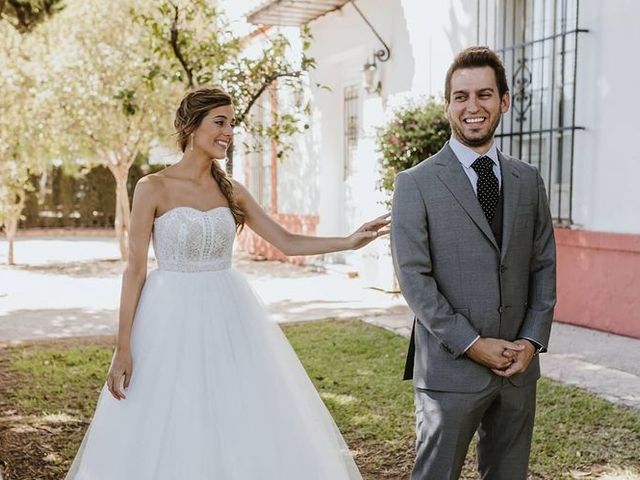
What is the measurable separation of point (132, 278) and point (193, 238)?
32 centimetres

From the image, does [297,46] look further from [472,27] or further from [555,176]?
[555,176]

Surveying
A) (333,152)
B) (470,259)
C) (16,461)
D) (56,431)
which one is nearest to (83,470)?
(16,461)

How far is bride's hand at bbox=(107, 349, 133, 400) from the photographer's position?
3236 mm

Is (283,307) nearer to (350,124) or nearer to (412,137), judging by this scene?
(412,137)

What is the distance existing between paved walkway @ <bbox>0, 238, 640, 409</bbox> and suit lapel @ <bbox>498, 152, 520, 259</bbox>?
117 inches

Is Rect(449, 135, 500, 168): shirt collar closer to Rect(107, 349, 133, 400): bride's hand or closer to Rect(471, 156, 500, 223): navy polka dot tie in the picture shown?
Rect(471, 156, 500, 223): navy polka dot tie

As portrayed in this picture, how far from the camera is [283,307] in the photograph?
31.2ft

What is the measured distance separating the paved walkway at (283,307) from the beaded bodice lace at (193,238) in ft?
9.82

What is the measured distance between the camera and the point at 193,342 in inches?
132

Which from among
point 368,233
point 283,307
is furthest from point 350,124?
point 368,233

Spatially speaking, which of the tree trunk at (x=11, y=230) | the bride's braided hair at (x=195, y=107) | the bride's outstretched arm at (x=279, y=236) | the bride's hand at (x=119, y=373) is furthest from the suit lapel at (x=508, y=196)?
the tree trunk at (x=11, y=230)

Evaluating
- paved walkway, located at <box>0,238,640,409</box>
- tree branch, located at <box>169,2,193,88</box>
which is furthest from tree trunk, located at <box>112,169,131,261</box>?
tree branch, located at <box>169,2,193,88</box>

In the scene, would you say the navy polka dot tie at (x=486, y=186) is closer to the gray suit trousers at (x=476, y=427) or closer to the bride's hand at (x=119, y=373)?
the gray suit trousers at (x=476, y=427)

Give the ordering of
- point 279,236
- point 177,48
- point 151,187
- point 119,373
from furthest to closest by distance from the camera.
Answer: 1. point 177,48
2. point 279,236
3. point 151,187
4. point 119,373
